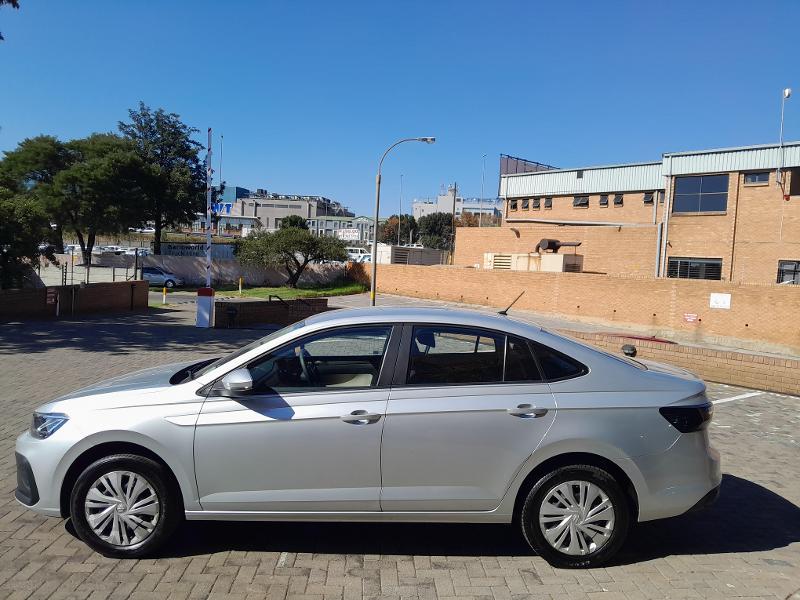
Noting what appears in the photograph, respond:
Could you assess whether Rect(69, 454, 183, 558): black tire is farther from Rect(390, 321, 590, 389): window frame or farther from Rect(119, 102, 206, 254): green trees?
Rect(119, 102, 206, 254): green trees

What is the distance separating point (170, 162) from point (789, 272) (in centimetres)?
4334

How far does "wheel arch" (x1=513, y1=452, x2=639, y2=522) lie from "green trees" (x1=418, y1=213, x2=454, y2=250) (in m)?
97.8

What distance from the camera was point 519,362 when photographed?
14.0ft

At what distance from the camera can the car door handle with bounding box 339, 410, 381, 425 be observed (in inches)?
157

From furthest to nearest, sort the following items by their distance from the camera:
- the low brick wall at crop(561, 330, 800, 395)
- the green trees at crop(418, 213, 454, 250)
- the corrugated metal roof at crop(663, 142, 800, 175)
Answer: the green trees at crop(418, 213, 454, 250) → the corrugated metal roof at crop(663, 142, 800, 175) → the low brick wall at crop(561, 330, 800, 395)

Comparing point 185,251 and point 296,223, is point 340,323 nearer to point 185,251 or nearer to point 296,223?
point 185,251

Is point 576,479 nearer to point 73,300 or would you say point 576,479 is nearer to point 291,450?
point 291,450

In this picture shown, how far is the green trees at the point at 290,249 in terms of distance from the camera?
45875 millimetres

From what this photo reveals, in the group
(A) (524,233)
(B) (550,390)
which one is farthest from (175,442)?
(A) (524,233)

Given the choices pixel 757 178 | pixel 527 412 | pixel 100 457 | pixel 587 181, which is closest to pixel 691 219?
pixel 757 178

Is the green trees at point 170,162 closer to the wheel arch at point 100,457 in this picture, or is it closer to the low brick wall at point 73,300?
the low brick wall at point 73,300

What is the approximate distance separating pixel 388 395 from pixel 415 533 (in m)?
1.26

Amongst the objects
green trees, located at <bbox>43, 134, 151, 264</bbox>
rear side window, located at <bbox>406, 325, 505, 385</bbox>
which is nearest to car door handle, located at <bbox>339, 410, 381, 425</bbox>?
rear side window, located at <bbox>406, 325, 505, 385</bbox>

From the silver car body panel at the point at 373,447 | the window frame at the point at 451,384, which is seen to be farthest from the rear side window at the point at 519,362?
the silver car body panel at the point at 373,447
